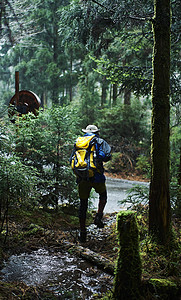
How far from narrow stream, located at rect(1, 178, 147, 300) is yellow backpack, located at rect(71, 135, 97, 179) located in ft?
4.94

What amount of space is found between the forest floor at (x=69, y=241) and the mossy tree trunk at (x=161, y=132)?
33 centimetres

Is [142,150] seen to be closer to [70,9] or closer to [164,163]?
[70,9]

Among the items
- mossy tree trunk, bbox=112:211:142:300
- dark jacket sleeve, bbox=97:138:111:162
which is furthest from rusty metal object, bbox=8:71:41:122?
mossy tree trunk, bbox=112:211:142:300

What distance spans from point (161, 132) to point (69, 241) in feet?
8.26

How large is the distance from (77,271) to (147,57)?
11.9 meters

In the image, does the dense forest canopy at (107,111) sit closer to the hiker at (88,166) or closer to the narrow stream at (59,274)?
the hiker at (88,166)

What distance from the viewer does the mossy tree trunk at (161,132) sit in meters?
4.20

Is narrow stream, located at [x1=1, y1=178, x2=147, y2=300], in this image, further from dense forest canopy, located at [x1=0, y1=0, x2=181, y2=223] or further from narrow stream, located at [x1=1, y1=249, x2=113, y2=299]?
dense forest canopy, located at [x1=0, y1=0, x2=181, y2=223]

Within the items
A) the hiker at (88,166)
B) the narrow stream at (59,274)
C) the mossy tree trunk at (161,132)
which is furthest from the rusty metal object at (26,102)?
the narrow stream at (59,274)

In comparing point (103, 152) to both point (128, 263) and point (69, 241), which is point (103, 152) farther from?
point (128, 263)

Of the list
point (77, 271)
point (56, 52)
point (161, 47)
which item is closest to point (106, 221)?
point (77, 271)

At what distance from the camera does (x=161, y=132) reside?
425 centimetres

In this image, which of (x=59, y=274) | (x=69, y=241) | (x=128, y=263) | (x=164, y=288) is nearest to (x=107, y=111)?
(x=69, y=241)

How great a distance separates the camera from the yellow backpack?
206 inches
